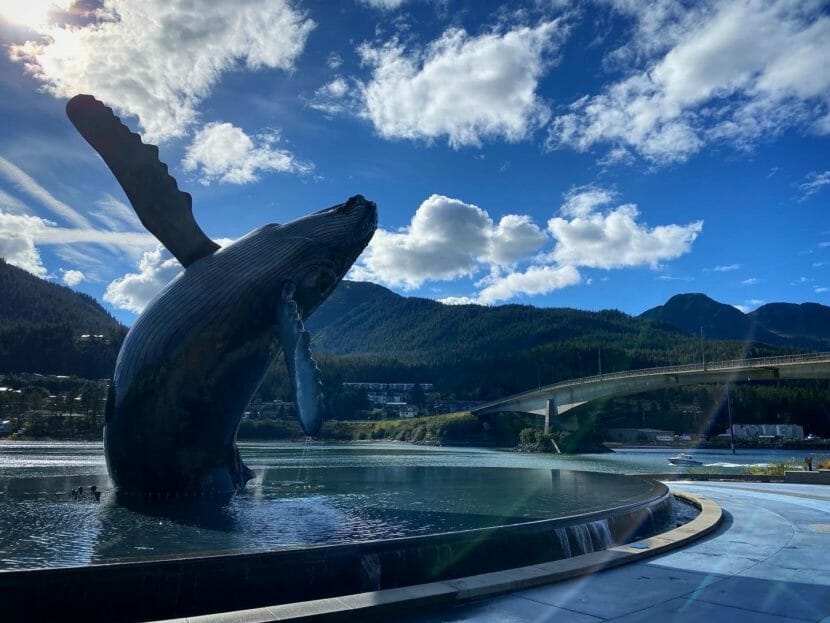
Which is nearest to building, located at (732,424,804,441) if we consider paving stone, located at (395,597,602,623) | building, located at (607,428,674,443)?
building, located at (607,428,674,443)

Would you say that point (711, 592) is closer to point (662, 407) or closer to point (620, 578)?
point (620, 578)

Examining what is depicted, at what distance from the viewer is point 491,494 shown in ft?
67.7

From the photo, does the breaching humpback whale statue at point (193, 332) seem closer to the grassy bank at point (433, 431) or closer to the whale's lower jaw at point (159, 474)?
the whale's lower jaw at point (159, 474)

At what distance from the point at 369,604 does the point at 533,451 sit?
91299 millimetres

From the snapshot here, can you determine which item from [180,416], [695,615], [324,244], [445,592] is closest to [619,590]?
[695,615]

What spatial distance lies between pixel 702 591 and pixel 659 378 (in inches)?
3200

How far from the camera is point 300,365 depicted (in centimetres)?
1338

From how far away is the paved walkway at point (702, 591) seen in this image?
7.21 metres

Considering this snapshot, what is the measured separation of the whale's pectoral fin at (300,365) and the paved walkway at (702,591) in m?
5.57

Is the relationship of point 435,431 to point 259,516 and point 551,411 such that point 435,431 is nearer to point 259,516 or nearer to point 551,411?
point 551,411

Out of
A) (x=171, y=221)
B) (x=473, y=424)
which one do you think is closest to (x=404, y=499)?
(x=171, y=221)

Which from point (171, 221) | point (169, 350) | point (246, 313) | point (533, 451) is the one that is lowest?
point (533, 451)

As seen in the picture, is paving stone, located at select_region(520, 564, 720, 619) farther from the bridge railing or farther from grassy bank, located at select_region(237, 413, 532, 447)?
grassy bank, located at select_region(237, 413, 532, 447)

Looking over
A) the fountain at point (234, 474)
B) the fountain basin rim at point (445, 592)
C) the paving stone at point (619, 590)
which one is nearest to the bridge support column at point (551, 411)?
the fountain at point (234, 474)
